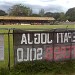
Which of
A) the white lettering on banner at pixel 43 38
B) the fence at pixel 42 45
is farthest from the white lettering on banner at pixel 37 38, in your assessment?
the white lettering on banner at pixel 43 38

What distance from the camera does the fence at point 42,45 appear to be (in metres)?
9.90

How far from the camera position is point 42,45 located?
33.8 feet

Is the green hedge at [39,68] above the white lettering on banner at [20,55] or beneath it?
beneath

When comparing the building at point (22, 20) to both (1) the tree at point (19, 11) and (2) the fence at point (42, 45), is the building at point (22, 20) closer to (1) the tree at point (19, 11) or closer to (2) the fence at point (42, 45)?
(1) the tree at point (19, 11)

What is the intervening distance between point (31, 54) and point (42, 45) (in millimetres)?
616

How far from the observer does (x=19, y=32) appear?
32.4 feet

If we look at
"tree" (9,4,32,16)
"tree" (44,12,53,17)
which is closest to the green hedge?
"tree" (9,4,32,16)

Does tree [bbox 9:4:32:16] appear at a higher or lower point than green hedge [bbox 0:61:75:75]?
higher

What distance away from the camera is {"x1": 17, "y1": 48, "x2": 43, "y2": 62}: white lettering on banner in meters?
9.88

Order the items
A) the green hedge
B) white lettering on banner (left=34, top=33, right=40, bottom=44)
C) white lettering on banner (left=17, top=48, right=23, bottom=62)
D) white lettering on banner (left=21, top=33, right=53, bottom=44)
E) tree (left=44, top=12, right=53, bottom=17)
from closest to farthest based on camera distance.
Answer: the green hedge, white lettering on banner (left=17, top=48, right=23, bottom=62), white lettering on banner (left=21, top=33, right=53, bottom=44), white lettering on banner (left=34, top=33, right=40, bottom=44), tree (left=44, top=12, right=53, bottom=17)

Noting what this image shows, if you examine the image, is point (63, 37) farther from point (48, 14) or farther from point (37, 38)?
point (48, 14)

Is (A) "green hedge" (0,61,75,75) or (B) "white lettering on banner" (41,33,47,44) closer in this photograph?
(A) "green hedge" (0,61,75,75)

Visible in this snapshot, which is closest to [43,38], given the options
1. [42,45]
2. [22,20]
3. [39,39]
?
[39,39]

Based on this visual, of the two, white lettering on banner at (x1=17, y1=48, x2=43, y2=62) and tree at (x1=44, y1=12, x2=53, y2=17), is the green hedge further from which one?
tree at (x1=44, y1=12, x2=53, y2=17)
